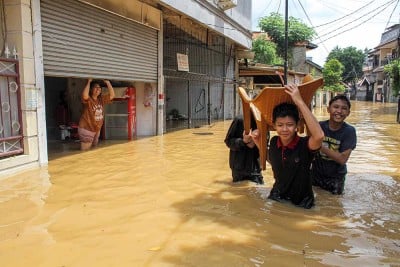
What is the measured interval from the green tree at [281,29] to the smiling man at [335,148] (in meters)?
31.5

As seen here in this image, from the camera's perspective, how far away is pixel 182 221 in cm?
394

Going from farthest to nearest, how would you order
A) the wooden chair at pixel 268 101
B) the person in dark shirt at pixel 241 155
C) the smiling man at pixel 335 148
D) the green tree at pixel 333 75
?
the green tree at pixel 333 75, the person in dark shirt at pixel 241 155, the smiling man at pixel 335 148, the wooden chair at pixel 268 101

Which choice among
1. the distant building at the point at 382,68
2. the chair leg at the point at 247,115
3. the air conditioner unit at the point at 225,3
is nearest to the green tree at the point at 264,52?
the air conditioner unit at the point at 225,3

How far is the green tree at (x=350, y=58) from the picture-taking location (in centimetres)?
6475

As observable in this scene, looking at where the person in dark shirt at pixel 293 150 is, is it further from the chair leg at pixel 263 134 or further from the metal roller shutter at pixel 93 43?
the metal roller shutter at pixel 93 43

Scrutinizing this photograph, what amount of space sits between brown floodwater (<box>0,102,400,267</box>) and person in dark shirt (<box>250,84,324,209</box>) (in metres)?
0.18

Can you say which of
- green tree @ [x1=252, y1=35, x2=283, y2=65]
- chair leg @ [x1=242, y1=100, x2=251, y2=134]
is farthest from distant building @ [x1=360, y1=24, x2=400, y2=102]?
chair leg @ [x1=242, y1=100, x2=251, y2=134]

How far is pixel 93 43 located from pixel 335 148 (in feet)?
20.1

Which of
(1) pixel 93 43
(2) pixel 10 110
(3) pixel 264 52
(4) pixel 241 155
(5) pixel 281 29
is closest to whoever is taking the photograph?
(4) pixel 241 155

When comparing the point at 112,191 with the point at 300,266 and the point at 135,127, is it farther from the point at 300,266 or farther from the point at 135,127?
the point at 135,127

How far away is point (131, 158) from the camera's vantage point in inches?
312

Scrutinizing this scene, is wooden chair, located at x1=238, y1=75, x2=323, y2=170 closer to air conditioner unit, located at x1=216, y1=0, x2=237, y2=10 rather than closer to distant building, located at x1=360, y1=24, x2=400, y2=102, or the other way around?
air conditioner unit, located at x1=216, y1=0, x2=237, y2=10

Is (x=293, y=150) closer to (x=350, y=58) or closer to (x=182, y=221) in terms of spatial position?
(x=182, y=221)

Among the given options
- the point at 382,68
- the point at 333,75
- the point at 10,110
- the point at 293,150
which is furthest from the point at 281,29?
the point at 293,150
